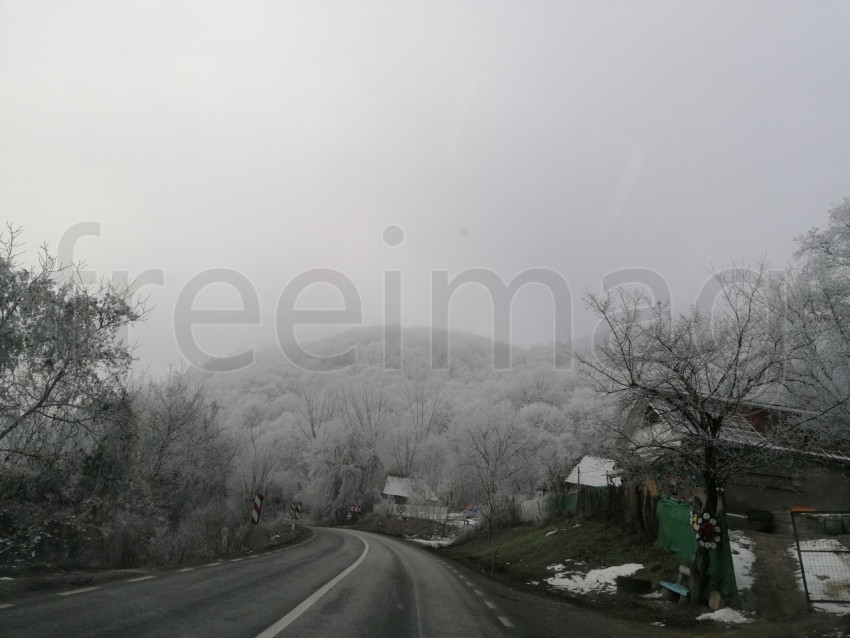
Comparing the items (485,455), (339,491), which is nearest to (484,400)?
(339,491)

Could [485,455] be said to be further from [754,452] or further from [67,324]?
[67,324]

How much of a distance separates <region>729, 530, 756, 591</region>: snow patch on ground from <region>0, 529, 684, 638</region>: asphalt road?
4.22 metres

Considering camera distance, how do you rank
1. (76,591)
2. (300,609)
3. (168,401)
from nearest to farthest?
(76,591), (300,609), (168,401)

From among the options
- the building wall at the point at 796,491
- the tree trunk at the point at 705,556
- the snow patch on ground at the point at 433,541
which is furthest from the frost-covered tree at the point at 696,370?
the snow patch on ground at the point at 433,541

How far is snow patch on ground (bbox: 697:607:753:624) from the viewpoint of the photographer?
Result: 419 inches

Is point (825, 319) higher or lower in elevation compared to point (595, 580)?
higher

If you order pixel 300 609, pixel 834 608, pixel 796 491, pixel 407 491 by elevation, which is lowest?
pixel 407 491

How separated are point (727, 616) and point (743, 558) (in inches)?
202

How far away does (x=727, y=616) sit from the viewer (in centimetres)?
1093

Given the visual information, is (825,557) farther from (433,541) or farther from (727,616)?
(433,541)

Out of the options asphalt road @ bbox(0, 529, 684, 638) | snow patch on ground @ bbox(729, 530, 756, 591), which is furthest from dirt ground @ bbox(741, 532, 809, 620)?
asphalt road @ bbox(0, 529, 684, 638)

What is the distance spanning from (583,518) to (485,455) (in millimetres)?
9093

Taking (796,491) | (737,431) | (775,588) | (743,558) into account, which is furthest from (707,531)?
(796,491)

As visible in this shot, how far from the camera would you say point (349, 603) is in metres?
9.72
